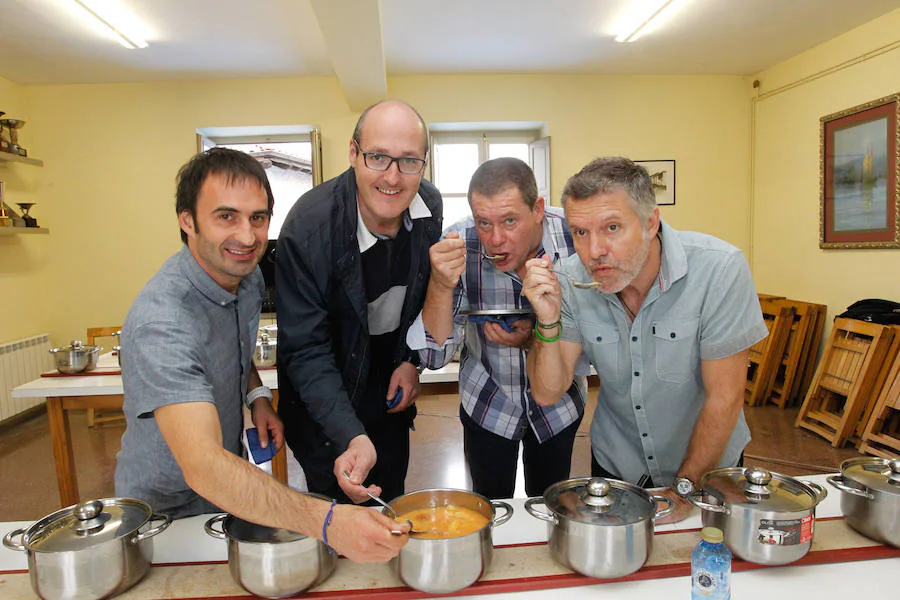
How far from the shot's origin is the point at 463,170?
651cm

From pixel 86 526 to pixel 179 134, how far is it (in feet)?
18.9

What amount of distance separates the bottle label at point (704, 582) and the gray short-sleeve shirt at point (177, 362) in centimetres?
102

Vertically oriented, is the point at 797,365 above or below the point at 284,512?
below

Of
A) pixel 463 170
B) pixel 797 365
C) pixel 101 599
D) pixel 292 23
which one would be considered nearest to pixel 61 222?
pixel 292 23

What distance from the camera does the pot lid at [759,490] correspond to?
1.17 metres

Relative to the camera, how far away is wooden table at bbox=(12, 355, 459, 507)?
110 inches

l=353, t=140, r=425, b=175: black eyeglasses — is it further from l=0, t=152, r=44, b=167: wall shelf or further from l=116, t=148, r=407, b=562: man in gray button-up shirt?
l=0, t=152, r=44, b=167: wall shelf

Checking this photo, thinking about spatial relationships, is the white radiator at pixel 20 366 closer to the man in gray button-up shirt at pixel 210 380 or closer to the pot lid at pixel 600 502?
the man in gray button-up shirt at pixel 210 380

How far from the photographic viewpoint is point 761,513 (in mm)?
1133

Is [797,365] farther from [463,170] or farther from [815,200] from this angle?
[463,170]

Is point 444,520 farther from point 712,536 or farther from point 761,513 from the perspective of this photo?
point 761,513

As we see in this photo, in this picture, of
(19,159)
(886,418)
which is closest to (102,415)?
(19,159)

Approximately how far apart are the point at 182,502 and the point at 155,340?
53 cm

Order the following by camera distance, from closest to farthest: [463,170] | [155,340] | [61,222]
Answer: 1. [155,340]
2. [61,222]
3. [463,170]
